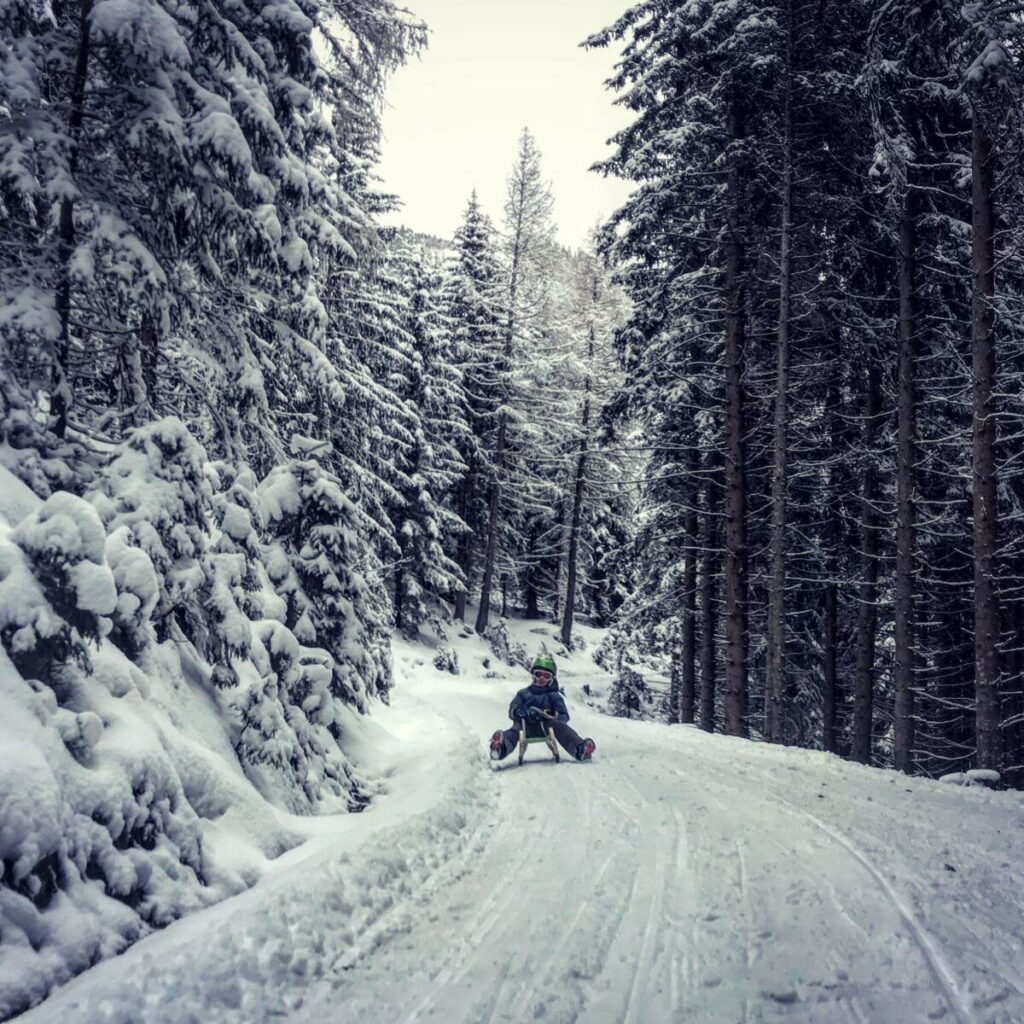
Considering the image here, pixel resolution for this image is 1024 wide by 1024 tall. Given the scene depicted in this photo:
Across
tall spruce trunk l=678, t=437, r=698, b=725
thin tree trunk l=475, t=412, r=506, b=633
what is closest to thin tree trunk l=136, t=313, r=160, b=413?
tall spruce trunk l=678, t=437, r=698, b=725

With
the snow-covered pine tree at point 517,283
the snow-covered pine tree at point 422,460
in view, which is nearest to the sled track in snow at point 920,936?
the snow-covered pine tree at point 422,460

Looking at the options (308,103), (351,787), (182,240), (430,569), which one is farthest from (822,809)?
(430,569)

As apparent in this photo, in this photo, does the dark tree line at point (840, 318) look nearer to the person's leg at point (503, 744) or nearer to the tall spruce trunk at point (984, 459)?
the tall spruce trunk at point (984, 459)

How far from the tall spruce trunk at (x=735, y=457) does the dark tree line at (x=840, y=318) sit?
2.0 inches

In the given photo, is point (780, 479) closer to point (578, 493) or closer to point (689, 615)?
point (689, 615)

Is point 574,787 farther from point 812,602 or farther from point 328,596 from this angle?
point 812,602

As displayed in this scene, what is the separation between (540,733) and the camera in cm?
1065

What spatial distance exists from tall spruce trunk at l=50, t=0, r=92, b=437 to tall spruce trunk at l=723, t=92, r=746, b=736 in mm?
11688

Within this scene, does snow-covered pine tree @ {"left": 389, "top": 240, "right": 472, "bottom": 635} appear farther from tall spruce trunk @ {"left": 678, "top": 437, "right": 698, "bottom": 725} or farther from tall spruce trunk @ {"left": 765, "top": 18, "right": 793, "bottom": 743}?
tall spruce trunk @ {"left": 765, "top": 18, "right": 793, "bottom": 743}

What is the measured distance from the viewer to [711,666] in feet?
62.0

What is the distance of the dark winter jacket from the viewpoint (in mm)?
10656

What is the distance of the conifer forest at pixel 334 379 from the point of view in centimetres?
457

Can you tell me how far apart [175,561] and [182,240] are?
3.32 metres

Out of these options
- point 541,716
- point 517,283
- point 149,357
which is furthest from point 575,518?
point 149,357
